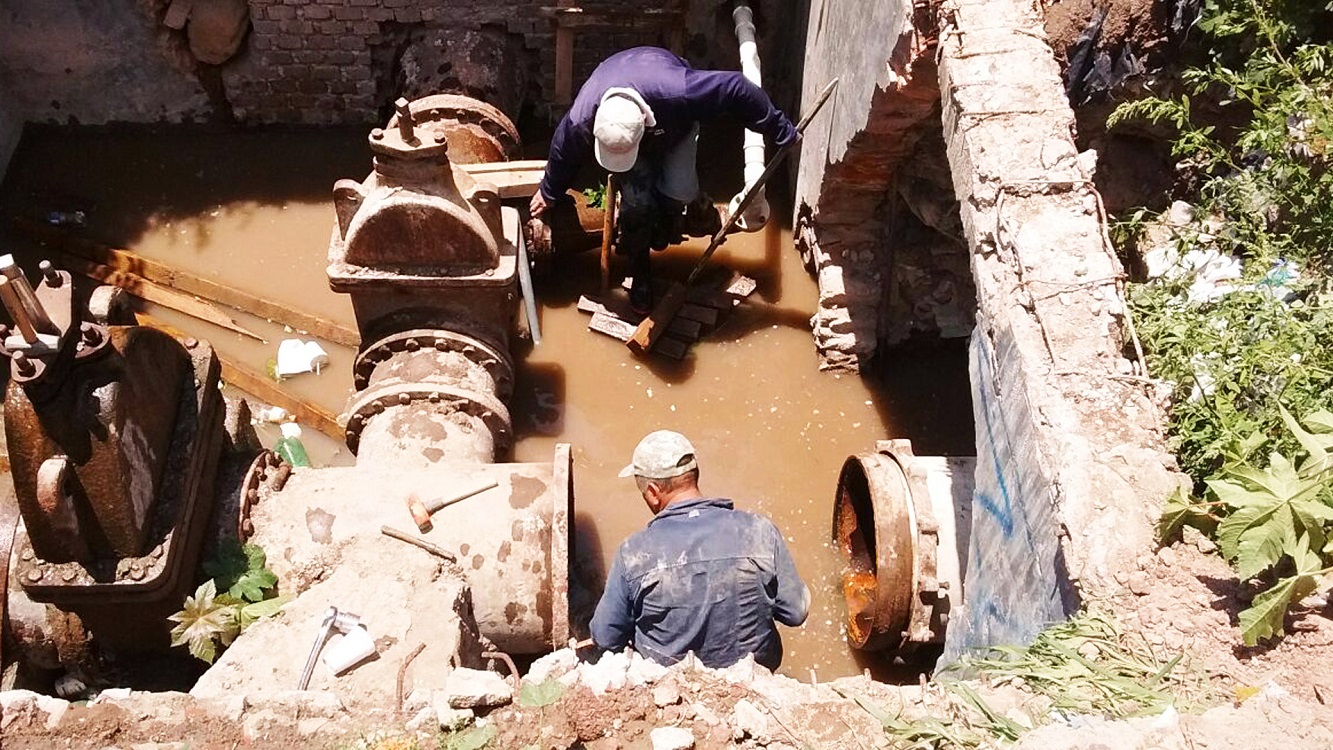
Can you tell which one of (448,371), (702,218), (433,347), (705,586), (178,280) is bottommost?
(705,586)

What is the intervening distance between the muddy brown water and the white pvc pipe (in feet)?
1.81

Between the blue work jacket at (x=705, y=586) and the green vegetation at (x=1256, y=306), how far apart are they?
1236mm

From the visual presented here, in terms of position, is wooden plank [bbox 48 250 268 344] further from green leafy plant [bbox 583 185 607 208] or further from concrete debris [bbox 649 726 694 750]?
concrete debris [bbox 649 726 694 750]

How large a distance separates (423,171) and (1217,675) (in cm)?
323

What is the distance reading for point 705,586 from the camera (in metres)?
3.12

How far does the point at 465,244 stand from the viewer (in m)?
4.07

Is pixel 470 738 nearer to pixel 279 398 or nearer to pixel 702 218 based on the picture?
pixel 279 398

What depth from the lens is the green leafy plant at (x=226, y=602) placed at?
10.4ft

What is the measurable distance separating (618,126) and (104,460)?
2.60 m

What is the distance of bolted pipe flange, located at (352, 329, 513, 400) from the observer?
420 centimetres

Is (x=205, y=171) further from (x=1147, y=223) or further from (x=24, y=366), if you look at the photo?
(x=1147, y=223)

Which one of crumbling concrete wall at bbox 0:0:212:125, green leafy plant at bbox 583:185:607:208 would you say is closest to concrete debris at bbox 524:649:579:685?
green leafy plant at bbox 583:185:607:208

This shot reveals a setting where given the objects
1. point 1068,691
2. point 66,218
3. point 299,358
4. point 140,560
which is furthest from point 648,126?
point 66,218

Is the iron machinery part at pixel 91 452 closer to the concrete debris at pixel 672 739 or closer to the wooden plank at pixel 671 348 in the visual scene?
the concrete debris at pixel 672 739
